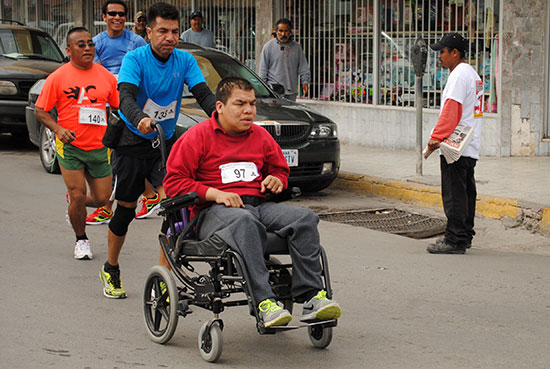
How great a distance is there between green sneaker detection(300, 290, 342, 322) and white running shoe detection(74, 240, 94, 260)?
10.4ft

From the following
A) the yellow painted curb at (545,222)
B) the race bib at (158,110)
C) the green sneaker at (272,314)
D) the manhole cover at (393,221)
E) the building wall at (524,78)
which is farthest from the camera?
the building wall at (524,78)

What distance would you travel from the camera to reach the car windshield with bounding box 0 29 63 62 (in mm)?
16047

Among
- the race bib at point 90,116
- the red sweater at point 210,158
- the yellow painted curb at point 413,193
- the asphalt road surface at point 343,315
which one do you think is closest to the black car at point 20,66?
the yellow painted curb at point 413,193

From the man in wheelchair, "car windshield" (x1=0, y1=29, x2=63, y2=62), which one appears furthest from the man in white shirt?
"car windshield" (x1=0, y1=29, x2=63, y2=62)

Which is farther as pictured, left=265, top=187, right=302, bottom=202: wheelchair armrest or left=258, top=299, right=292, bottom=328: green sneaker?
left=265, top=187, right=302, bottom=202: wheelchair armrest

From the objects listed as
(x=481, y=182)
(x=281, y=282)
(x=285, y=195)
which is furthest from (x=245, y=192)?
(x=481, y=182)

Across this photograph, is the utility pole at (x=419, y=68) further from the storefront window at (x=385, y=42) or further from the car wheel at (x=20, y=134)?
the car wheel at (x=20, y=134)

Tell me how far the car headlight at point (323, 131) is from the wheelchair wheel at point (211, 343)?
5981 mm

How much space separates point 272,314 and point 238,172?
3.11 feet

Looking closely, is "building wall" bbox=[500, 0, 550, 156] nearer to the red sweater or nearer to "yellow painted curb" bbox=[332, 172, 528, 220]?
"yellow painted curb" bbox=[332, 172, 528, 220]

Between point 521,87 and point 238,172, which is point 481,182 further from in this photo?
point 238,172

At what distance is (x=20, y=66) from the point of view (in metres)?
15.3

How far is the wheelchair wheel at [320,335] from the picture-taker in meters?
5.15

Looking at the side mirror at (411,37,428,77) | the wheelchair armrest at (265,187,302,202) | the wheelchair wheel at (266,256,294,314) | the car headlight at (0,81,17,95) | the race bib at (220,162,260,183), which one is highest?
the side mirror at (411,37,428,77)
